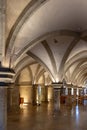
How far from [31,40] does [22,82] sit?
1665 cm

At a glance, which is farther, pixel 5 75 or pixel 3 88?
pixel 3 88

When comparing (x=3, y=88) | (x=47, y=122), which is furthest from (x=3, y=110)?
(x=47, y=122)

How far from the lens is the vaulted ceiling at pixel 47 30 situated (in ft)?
26.7

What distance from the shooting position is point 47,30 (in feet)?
39.4

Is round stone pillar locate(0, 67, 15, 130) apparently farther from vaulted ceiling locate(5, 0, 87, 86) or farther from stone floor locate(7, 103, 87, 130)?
stone floor locate(7, 103, 87, 130)

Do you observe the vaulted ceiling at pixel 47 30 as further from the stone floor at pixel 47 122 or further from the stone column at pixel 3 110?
the stone floor at pixel 47 122

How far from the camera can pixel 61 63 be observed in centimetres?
1745

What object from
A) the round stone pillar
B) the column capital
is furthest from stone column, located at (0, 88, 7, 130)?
the column capital

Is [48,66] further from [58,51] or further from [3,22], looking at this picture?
[3,22]

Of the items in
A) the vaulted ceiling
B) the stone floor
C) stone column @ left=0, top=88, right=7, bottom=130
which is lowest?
the stone floor

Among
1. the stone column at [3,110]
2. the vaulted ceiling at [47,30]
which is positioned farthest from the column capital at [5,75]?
the vaulted ceiling at [47,30]

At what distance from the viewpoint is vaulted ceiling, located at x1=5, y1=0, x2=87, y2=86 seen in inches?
321

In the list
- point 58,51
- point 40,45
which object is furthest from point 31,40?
point 58,51

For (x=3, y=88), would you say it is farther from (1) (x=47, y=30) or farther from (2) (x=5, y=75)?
(1) (x=47, y=30)
